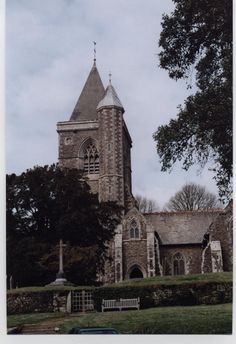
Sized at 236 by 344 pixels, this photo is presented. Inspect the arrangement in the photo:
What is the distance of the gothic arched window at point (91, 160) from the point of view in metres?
23.5

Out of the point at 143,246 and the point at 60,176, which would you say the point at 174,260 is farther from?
the point at 60,176

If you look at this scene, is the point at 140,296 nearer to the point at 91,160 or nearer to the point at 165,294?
the point at 165,294

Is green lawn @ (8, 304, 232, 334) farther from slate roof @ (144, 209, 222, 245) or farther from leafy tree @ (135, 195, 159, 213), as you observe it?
slate roof @ (144, 209, 222, 245)

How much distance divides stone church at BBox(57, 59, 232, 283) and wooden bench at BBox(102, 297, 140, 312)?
397 inches

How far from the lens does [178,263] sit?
22.0 metres

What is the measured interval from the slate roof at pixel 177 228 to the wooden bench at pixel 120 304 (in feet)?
38.3

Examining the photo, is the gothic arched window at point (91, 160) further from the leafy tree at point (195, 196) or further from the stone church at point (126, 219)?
the leafy tree at point (195, 196)

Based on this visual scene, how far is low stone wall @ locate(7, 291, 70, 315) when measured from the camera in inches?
344

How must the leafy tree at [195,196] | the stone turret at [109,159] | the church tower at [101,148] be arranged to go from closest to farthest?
the leafy tree at [195,196]
the church tower at [101,148]
the stone turret at [109,159]

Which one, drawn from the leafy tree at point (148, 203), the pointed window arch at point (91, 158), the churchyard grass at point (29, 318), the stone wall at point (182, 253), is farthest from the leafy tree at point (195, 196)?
the pointed window arch at point (91, 158)

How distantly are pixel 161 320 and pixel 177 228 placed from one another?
1491 cm

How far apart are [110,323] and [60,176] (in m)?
3.97

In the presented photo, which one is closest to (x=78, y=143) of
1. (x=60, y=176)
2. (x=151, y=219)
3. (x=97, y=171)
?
(x=97, y=171)

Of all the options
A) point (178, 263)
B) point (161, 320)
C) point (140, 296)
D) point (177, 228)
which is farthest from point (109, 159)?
point (161, 320)
